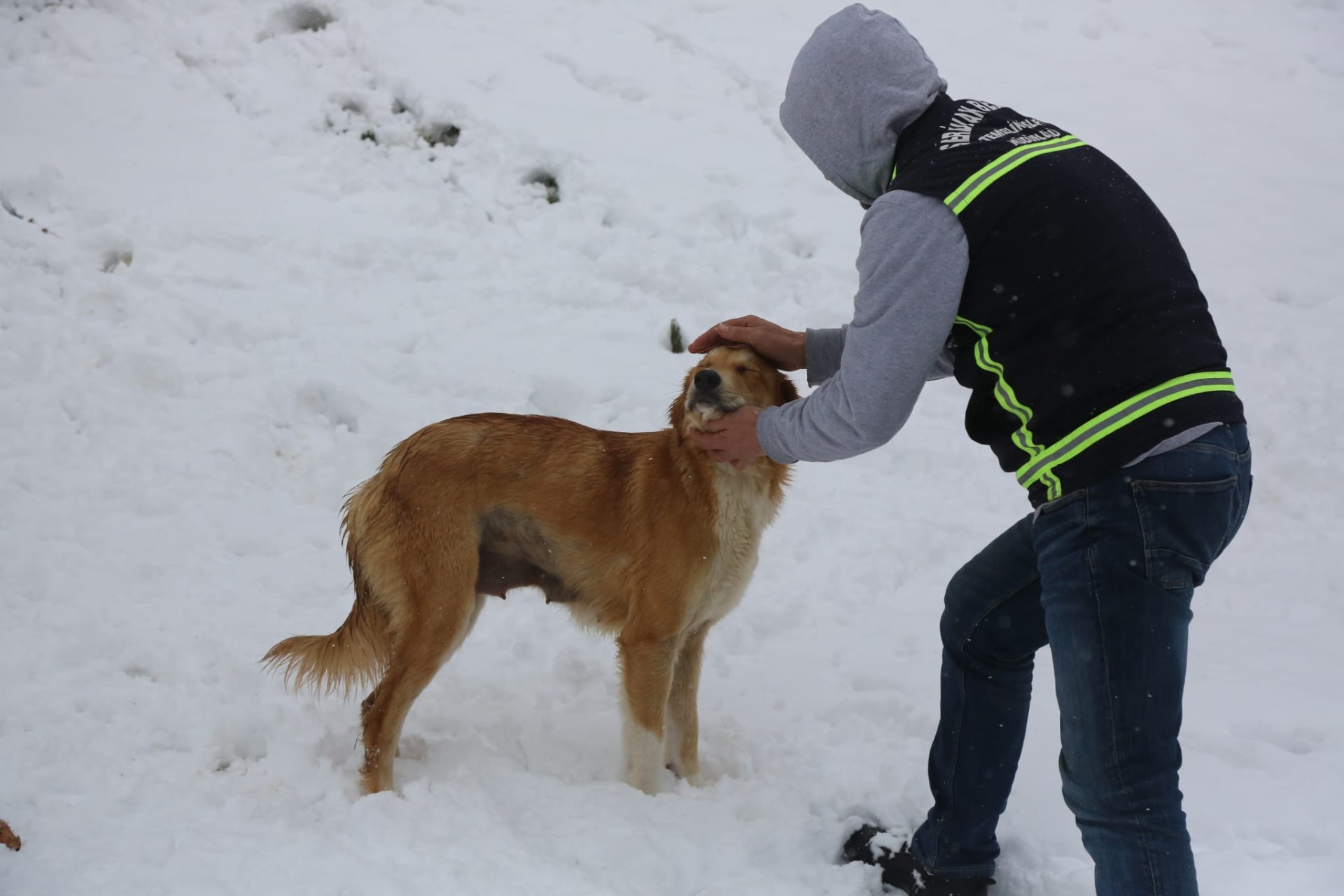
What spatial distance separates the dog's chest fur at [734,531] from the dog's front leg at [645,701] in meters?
0.21

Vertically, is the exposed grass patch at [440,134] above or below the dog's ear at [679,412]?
above

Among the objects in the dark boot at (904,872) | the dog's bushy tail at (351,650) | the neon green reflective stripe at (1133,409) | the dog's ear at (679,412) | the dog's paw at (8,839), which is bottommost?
the dog's paw at (8,839)

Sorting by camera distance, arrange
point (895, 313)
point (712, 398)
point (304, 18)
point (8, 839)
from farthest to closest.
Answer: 1. point (304, 18)
2. point (712, 398)
3. point (8, 839)
4. point (895, 313)

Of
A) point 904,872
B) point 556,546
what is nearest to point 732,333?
point 556,546

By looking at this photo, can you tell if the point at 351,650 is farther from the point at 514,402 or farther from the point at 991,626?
the point at 514,402

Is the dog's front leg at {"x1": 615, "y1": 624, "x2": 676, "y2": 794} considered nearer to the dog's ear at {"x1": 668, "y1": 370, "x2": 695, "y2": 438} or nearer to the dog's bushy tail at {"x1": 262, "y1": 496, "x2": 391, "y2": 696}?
the dog's ear at {"x1": 668, "y1": 370, "x2": 695, "y2": 438}

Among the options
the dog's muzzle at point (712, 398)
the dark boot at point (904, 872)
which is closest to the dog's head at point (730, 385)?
the dog's muzzle at point (712, 398)

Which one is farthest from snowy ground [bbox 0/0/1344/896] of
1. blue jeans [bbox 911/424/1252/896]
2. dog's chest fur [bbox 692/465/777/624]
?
blue jeans [bbox 911/424/1252/896]

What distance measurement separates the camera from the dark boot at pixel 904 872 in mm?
3100

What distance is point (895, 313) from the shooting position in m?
2.32

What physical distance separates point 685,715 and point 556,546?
2.68 feet

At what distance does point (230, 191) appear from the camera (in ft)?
23.7

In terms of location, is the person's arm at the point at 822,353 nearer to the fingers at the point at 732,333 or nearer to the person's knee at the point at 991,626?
the fingers at the point at 732,333

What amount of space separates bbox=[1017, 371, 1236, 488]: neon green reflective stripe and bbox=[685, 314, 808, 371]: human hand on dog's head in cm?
125
